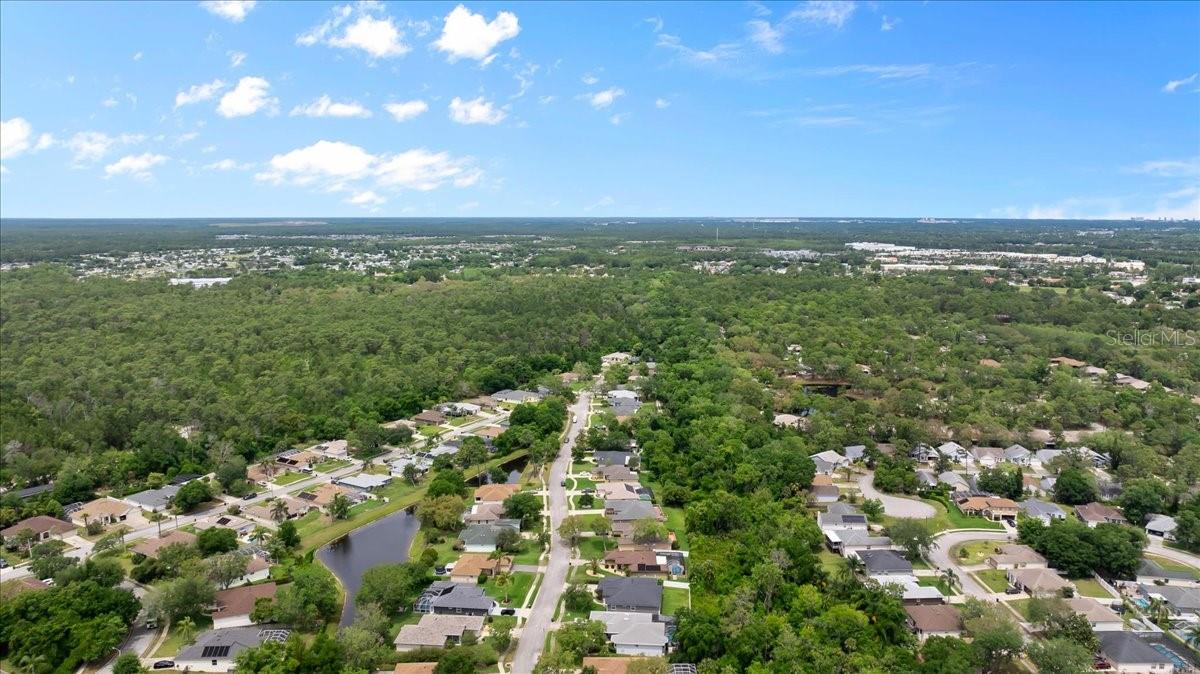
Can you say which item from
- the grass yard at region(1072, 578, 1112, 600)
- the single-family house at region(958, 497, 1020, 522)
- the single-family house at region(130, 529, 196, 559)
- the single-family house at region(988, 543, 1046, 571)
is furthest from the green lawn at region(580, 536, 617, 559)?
the grass yard at region(1072, 578, 1112, 600)

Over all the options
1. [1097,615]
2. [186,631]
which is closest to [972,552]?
[1097,615]

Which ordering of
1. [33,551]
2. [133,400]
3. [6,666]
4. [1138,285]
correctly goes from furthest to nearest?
[1138,285], [133,400], [33,551], [6,666]

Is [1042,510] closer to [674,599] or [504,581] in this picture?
[674,599]

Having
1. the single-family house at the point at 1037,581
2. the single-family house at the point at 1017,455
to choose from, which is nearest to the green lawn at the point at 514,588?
the single-family house at the point at 1037,581

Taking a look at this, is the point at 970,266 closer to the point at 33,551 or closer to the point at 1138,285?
the point at 1138,285

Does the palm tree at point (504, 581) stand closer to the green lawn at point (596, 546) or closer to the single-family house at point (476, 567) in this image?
the single-family house at point (476, 567)

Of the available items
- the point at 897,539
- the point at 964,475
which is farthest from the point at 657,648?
the point at 964,475
